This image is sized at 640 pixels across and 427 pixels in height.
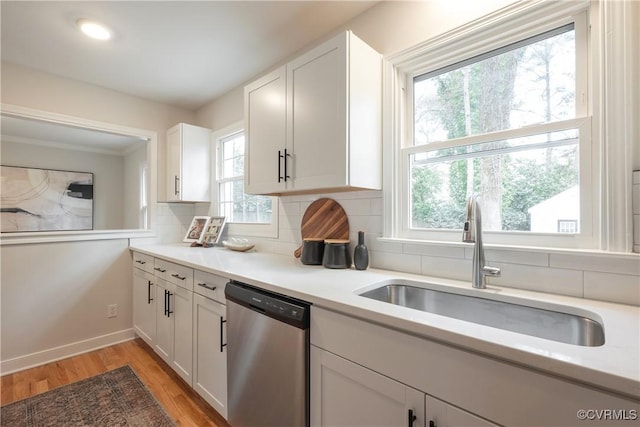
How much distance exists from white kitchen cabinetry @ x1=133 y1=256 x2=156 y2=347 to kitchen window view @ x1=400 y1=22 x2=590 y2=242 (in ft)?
7.39

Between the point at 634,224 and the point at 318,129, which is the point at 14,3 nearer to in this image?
the point at 318,129

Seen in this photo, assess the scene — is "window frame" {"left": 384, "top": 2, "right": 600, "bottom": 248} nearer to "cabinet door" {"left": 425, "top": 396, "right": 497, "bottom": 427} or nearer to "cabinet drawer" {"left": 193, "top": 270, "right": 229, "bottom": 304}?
"cabinet door" {"left": 425, "top": 396, "right": 497, "bottom": 427}

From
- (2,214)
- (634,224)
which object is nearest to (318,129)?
(634,224)

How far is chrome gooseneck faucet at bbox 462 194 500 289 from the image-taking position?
1.19m

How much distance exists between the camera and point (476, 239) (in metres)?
1.20

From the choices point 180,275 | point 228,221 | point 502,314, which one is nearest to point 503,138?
point 502,314

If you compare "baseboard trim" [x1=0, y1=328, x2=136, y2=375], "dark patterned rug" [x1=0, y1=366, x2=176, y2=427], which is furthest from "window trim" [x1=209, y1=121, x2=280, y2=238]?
"baseboard trim" [x1=0, y1=328, x2=136, y2=375]

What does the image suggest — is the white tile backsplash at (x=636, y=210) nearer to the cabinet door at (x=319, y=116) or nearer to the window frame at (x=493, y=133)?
the window frame at (x=493, y=133)

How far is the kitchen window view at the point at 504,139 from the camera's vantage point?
119 cm

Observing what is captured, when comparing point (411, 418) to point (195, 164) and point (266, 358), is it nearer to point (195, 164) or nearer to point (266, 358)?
point (266, 358)

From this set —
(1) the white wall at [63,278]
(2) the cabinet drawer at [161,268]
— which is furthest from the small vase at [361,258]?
(1) the white wall at [63,278]

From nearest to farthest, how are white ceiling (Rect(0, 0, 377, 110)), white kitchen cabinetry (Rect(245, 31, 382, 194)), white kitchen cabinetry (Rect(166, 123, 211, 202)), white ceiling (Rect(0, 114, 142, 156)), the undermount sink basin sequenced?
1. the undermount sink basin
2. white kitchen cabinetry (Rect(245, 31, 382, 194))
3. white ceiling (Rect(0, 0, 377, 110))
4. white kitchen cabinetry (Rect(166, 123, 211, 202))
5. white ceiling (Rect(0, 114, 142, 156))

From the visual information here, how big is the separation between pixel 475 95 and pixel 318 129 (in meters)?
0.82

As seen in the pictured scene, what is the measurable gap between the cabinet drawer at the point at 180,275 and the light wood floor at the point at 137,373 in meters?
0.74
